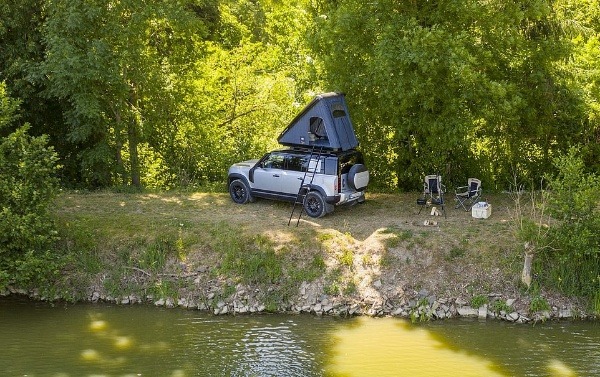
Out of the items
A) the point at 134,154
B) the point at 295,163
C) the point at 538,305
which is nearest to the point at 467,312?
the point at 538,305

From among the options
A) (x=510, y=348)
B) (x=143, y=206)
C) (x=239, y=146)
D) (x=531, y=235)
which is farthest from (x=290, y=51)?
(x=510, y=348)

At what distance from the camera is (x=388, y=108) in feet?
60.1

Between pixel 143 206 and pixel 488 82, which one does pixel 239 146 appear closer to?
pixel 143 206

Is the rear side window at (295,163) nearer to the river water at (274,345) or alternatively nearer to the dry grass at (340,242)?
the dry grass at (340,242)

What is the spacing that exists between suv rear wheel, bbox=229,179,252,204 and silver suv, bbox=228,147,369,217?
0.03 m

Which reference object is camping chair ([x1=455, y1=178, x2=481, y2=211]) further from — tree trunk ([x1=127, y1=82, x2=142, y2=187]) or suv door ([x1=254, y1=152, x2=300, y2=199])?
tree trunk ([x1=127, y1=82, x2=142, y2=187])

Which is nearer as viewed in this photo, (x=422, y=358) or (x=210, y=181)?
(x=422, y=358)

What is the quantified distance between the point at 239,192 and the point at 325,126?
3.08 meters

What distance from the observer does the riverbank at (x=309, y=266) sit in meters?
15.1

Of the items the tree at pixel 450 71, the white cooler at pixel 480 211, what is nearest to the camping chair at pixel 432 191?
the white cooler at pixel 480 211

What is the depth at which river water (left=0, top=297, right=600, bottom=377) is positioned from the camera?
12.7 metres

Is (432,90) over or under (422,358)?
over

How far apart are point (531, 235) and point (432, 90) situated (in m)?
4.33

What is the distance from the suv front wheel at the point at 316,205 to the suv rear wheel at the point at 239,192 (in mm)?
1950
